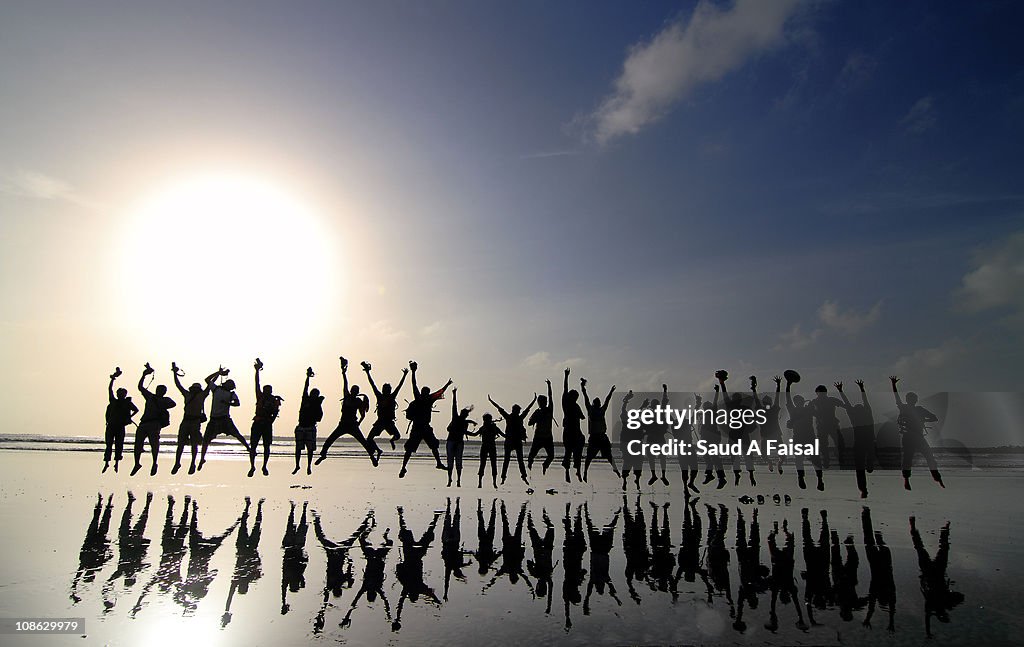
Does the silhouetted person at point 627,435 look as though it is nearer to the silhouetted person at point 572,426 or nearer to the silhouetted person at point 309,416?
the silhouetted person at point 572,426

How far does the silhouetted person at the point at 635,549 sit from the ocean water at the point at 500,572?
0.16 ft

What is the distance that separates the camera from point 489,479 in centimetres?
2123

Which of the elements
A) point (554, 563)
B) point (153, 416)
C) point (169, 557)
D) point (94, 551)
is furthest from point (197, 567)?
point (153, 416)

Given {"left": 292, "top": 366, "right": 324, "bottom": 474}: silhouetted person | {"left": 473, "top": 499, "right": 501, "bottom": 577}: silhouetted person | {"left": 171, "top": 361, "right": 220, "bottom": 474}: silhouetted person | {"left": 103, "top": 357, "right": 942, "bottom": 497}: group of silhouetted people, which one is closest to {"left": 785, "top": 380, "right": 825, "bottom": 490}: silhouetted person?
{"left": 103, "top": 357, "right": 942, "bottom": 497}: group of silhouetted people

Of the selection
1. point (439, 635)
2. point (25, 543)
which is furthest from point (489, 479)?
point (439, 635)

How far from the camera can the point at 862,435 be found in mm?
15172

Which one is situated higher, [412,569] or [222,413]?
[222,413]

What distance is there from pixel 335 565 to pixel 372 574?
0.64 m

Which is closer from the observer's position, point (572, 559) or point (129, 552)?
point (129, 552)

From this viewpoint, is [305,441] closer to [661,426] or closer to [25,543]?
[25,543]

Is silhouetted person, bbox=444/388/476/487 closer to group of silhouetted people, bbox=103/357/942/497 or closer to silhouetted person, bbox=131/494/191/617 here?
group of silhouetted people, bbox=103/357/942/497

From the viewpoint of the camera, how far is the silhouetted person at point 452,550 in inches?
259

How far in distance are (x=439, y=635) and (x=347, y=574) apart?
2.24m

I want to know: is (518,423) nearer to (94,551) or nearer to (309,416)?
(309,416)
